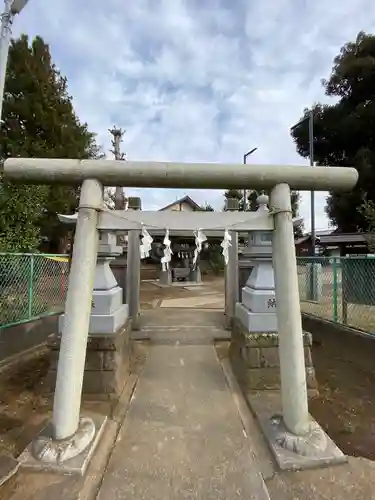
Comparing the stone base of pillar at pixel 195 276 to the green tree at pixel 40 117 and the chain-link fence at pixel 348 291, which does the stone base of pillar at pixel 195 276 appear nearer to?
the green tree at pixel 40 117

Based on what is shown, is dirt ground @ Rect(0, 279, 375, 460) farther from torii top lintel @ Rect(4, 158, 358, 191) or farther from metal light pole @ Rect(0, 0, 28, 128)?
metal light pole @ Rect(0, 0, 28, 128)

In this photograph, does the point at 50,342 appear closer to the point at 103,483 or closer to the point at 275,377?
the point at 103,483

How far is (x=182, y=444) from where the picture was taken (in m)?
2.88

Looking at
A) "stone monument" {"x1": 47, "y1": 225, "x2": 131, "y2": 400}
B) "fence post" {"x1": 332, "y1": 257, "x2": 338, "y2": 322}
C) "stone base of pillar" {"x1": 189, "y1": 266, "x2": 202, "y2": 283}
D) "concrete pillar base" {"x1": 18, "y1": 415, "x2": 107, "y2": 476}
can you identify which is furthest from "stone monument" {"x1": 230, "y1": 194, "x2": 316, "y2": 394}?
"stone base of pillar" {"x1": 189, "y1": 266, "x2": 202, "y2": 283}

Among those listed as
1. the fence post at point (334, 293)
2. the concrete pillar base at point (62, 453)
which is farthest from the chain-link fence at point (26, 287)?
the fence post at point (334, 293)

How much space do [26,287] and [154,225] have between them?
3873 mm

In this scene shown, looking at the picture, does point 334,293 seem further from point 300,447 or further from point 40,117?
point 40,117

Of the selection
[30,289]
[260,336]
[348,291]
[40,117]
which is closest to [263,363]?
[260,336]

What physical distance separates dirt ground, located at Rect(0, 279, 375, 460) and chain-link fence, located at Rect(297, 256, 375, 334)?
928 millimetres

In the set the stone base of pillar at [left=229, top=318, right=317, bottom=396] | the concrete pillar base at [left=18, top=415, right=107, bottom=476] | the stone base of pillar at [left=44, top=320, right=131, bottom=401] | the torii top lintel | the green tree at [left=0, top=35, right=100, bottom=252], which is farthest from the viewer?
the green tree at [left=0, top=35, right=100, bottom=252]

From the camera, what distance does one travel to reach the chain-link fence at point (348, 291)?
589 centimetres

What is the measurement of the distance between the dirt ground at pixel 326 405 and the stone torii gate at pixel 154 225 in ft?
2.41

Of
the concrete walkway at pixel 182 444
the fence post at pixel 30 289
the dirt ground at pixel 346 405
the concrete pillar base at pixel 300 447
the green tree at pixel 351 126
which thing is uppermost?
the green tree at pixel 351 126

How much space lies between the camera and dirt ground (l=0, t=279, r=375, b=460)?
3180 millimetres
